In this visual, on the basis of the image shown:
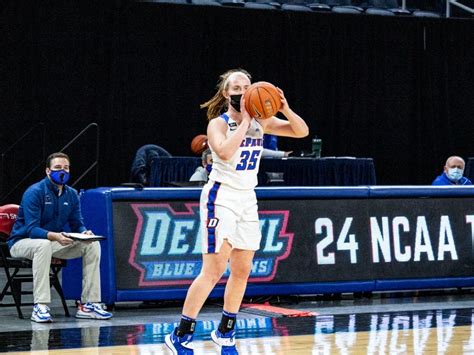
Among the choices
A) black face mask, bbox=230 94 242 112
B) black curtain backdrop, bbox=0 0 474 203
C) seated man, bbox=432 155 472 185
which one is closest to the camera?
black face mask, bbox=230 94 242 112

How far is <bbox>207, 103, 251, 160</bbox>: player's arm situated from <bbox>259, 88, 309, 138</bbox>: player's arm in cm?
31

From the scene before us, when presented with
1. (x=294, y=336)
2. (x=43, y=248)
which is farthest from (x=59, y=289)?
(x=294, y=336)

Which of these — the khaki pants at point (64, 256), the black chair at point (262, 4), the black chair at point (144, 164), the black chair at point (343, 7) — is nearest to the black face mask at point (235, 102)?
the khaki pants at point (64, 256)

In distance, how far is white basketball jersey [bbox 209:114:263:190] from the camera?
7.09m

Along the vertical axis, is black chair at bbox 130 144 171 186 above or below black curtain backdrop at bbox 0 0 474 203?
below

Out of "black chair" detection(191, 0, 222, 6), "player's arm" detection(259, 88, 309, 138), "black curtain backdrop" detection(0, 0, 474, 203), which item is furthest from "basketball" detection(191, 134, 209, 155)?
"player's arm" detection(259, 88, 309, 138)

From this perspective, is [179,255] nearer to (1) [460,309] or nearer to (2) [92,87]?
(1) [460,309]

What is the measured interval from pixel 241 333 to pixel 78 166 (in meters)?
7.88

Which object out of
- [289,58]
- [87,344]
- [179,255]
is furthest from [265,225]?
[289,58]

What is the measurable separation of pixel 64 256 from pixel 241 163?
315 cm

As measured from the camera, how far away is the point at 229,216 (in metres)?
7.04

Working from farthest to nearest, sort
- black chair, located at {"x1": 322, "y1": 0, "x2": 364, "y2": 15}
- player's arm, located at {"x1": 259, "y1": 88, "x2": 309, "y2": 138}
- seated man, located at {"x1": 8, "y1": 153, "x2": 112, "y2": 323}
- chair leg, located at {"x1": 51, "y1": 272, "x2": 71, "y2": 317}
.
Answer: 1. black chair, located at {"x1": 322, "y1": 0, "x2": 364, "y2": 15}
2. chair leg, located at {"x1": 51, "y1": 272, "x2": 71, "y2": 317}
3. seated man, located at {"x1": 8, "y1": 153, "x2": 112, "y2": 323}
4. player's arm, located at {"x1": 259, "y1": 88, "x2": 309, "y2": 138}

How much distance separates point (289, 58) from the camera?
1733 centimetres

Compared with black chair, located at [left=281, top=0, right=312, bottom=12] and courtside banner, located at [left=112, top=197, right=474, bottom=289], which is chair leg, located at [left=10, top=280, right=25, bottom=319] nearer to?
courtside banner, located at [left=112, top=197, right=474, bottom=289]
